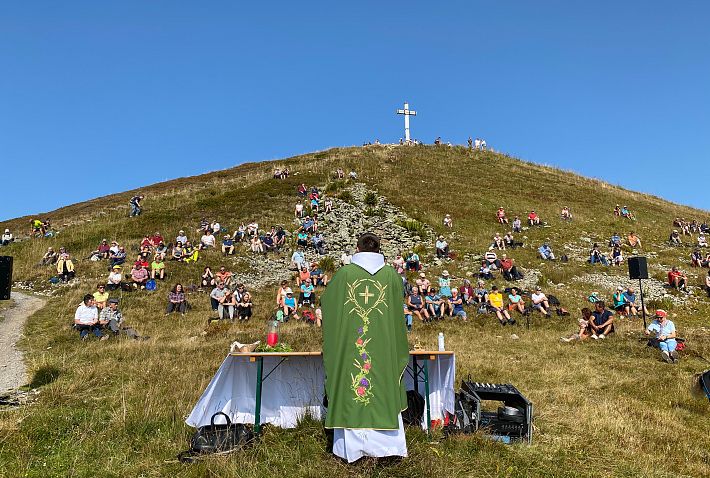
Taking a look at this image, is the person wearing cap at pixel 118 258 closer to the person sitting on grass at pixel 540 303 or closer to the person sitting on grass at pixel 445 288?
the person sitting on grass at pixel 445 288


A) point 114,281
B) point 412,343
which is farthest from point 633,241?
point 114,281

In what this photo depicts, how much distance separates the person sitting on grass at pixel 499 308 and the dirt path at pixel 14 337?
541 inches

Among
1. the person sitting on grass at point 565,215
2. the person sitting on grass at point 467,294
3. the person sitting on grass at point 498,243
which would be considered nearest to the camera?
the person sitting on grass at point 467,294

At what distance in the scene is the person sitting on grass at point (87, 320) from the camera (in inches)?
500

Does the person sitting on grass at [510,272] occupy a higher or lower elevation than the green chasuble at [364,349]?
higher

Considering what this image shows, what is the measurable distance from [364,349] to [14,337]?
41.3 feet

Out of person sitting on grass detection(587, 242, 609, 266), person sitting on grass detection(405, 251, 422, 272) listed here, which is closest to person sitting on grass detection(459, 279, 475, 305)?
person sitting on grass detection(405, 251, 422, 272)

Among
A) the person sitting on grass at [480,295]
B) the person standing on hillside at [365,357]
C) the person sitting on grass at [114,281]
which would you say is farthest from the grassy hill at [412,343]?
the person sitting on grass at [480,295]

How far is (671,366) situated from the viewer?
32.9ft

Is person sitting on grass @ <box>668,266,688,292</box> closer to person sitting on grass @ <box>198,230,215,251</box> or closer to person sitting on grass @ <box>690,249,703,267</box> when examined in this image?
person sitting on grass @ <box>690,249,703,267</box>

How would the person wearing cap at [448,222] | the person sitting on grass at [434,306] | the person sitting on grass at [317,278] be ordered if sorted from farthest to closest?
the person wearing cap at [448,222]
the person sitting on grass at [317,278]
the person sitting on grass at [434,306]

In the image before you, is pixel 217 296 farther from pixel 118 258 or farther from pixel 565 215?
pixel 565 215

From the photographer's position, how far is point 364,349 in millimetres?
4910

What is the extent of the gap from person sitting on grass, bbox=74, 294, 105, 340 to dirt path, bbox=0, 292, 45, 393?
1540 mm
